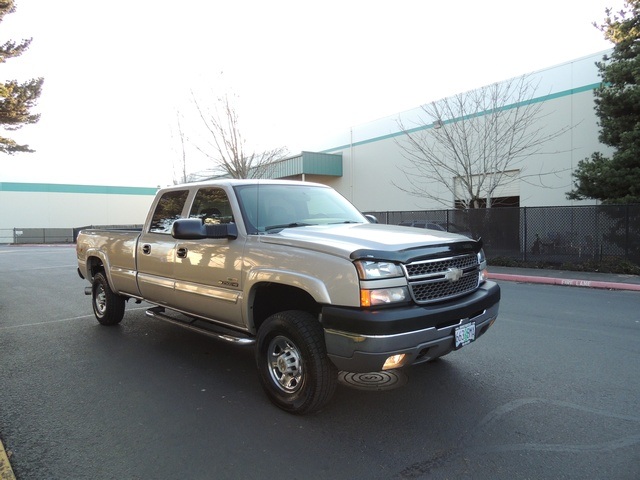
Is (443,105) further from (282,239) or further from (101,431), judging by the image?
(101,431)

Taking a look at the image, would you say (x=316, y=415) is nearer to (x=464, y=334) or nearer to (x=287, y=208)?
(x=464, y=334)

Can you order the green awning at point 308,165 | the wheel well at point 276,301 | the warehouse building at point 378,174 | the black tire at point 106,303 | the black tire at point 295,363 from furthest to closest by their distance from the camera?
the green awning at point 308,165 < the warehouse building at point 378,174 < the black tire at point 106,303 < the wheel well at point 276,301 < the black tire at point 295,363

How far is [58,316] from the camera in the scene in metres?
7.55

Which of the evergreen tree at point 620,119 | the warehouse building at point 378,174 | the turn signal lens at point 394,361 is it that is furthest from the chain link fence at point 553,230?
the turn signal lens at point 394,361

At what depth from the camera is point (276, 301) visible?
416 centimetres

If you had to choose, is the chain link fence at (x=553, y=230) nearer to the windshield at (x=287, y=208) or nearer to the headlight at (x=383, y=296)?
the windshield at (x=287, y=208)

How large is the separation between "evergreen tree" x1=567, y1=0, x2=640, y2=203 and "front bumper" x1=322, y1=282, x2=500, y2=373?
42.9 ft

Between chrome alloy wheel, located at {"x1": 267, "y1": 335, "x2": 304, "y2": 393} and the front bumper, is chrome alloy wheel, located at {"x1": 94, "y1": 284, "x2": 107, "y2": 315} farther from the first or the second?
the front bumper

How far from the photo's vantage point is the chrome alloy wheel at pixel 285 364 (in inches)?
143

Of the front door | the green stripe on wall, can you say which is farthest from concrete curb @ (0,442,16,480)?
the green stripe on wall

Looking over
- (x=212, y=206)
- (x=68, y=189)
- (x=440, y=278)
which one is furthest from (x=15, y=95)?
(x=68, y=189)

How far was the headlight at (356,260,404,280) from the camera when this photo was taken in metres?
3.18

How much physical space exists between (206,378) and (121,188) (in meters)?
49.1

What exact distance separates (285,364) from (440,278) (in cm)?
145
